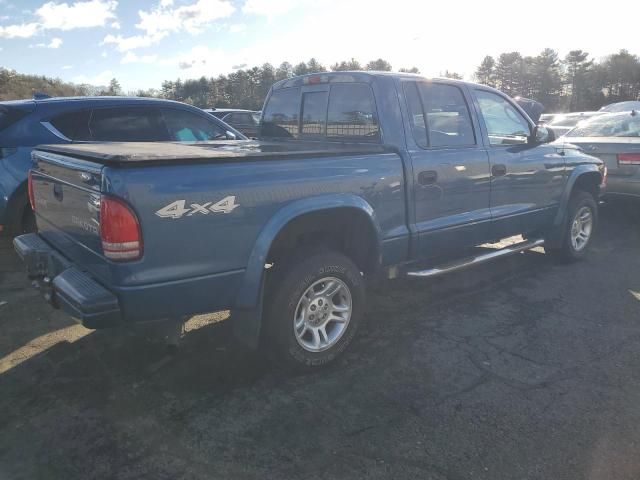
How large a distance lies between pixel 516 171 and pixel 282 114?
7.43ft

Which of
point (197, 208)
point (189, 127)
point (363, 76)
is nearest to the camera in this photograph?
point (197, 208)

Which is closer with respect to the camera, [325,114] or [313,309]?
[313,309]

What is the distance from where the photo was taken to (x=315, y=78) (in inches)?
172

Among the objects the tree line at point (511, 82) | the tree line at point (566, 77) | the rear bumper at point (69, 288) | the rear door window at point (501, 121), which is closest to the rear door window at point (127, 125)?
the rear bumper at point (69, 288)

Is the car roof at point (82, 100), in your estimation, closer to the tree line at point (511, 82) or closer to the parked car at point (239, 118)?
the parked car at point (239, 118)

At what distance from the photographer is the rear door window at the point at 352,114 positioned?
3.88 m

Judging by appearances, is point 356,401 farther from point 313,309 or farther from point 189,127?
point 189,127

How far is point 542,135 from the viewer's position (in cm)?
509

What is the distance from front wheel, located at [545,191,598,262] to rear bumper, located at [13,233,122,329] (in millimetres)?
4787

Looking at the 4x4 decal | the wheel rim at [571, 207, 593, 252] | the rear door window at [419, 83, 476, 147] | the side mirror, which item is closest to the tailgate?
the 4x4 decal

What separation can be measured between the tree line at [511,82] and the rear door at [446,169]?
147ft

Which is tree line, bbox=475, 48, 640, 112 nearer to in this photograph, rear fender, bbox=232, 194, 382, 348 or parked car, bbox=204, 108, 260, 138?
parked car, bbox=204, 108, 260, 138

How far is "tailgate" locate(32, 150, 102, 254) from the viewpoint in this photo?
264 cm

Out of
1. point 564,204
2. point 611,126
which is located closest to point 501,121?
point 564,204
